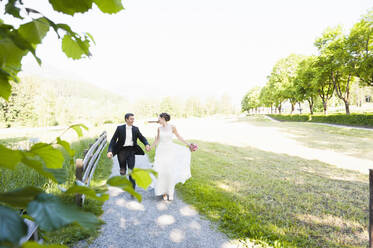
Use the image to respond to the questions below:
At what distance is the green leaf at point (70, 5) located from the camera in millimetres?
606

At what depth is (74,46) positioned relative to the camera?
79cm

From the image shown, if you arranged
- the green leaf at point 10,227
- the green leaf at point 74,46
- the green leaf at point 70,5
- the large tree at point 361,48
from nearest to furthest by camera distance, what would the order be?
1. the green leaf at point 10,227
2. the green leaf at point 70,5
3. the green leaf at point 74,46
4. the large tree at point 361,48

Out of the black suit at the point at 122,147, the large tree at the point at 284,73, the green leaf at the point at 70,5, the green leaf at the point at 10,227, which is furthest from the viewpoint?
the large tree at the point at 284,73

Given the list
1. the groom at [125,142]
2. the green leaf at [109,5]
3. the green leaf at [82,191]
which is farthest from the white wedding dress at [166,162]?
the green leaf at [82,191]

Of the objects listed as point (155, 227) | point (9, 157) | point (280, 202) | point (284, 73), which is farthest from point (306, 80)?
point (9, 157)

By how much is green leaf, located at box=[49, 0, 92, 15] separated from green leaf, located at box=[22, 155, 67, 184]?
49cm

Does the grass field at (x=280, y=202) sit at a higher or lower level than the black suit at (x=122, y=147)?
lower

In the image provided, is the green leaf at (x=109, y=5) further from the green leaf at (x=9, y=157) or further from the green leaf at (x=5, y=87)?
the green leaf at (x=9, y=157)

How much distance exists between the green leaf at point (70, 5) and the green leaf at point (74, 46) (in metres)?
0.13

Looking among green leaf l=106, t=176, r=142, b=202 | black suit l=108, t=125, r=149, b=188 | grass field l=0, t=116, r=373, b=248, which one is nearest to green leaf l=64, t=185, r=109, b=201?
green leaf l=106, t=176, r=142, b=202

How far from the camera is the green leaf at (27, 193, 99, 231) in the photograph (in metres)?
0.32

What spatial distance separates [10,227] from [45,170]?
0.56ft

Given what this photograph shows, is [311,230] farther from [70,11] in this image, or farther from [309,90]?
[309,90]

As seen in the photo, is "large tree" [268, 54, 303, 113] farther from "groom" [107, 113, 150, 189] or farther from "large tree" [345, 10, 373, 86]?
"groom" [107, 113, 150, 189]
